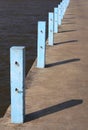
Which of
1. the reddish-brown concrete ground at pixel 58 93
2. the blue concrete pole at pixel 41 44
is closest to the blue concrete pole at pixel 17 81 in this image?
the reddish-brown concrete ground at pixel 58 93

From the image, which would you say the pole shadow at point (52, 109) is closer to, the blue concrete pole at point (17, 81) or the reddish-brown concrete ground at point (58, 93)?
the reddish-brown concrete ground at point (58, 93)

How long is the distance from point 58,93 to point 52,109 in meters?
1.03

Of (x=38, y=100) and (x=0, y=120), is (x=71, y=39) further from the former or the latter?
(x=0, y=120)

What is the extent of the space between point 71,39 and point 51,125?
32.0 feet

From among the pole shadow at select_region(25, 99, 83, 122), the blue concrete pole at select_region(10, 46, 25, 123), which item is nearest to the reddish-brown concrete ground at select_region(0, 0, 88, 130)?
the pole shadow at select_region(25, 99, 83, 122)

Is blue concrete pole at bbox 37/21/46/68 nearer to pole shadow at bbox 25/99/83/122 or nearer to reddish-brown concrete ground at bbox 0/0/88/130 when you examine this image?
reddish-brown concrete ground at bbox 0/0/88/130

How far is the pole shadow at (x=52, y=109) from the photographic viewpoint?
7114 millimetres

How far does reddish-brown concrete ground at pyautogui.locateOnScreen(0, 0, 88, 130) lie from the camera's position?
22.5 ft

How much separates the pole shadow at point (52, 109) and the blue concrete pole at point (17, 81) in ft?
0.78

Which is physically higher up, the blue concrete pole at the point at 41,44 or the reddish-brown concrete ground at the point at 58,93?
the blue concrete pole at the point at 41,44

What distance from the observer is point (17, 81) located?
22.0 feet

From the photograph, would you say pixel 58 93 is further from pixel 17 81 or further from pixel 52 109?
pixel 17 81

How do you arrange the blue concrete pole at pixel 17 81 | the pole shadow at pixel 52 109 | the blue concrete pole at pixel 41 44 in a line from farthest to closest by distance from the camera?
the blue concrete pole at pixel 41 44 → the pole shadow at pixel 52 109 → the blue concrete pole at pixel 17 81

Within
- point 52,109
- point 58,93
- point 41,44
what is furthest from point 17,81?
point 41,44
